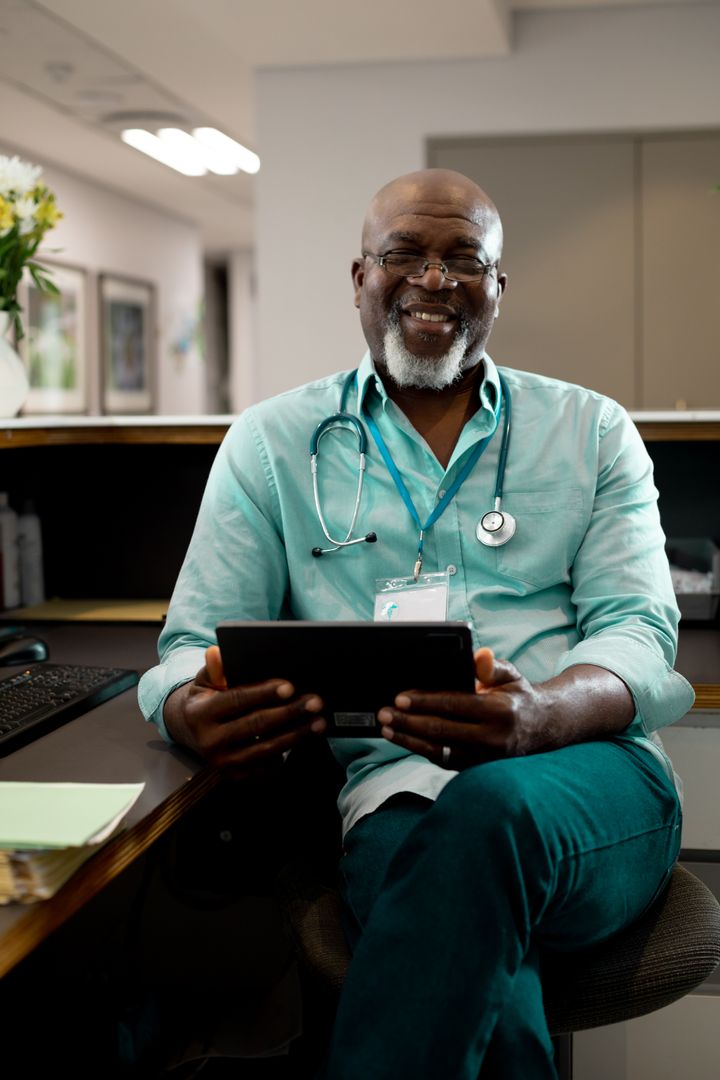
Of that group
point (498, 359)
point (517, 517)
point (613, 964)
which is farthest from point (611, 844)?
point (498, 359)

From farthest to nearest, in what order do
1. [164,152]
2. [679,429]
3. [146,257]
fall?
[146,257] < [164,152] < [679,429]

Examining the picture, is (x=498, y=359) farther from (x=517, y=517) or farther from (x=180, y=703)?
(x=180, y=703)

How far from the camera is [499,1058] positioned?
1.00 m

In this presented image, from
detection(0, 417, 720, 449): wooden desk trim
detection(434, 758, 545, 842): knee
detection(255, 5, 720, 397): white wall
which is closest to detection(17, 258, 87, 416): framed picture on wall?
detection(255, 5, 720, 397): white wall

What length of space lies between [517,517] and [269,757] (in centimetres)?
49

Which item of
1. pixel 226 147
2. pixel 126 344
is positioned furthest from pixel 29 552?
pixel 126 344

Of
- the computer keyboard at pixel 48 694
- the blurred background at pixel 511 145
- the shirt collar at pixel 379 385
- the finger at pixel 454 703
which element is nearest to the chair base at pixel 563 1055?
the finger at pixel 454 703

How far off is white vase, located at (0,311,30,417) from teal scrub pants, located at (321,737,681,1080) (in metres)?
1.17

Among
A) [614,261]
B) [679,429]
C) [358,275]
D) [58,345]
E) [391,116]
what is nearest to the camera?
[358,275]

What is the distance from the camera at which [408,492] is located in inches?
58.9

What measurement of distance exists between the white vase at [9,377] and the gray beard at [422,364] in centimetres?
71

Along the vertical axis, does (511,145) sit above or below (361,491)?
above

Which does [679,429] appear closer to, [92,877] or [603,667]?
[603,667]

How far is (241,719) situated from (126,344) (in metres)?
6.26
